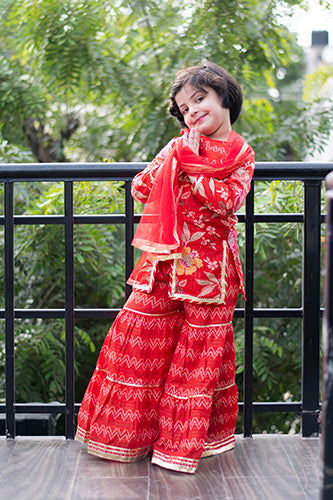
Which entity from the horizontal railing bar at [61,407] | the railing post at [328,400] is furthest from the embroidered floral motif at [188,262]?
the railing post at [328,400]

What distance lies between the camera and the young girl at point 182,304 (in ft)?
5.47

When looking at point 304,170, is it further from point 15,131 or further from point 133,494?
point 15,131

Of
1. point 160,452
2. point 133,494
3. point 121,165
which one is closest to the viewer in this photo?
→ point 133,494

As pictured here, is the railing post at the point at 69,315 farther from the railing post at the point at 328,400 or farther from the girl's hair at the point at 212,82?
the railing post at the point at 328,400

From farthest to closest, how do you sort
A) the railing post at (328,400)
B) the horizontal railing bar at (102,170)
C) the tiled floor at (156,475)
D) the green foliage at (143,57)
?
the green foliage at (143,57), the horizontal railing bar at (102,170), the tiled floor at (156,475), the railing post at (328,400)

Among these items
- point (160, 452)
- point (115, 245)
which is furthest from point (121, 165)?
point (115, 245)

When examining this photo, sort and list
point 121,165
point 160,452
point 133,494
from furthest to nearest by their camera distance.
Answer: point 121,165 < point 160,452 < point 133,494

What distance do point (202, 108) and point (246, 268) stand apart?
1.97 ft

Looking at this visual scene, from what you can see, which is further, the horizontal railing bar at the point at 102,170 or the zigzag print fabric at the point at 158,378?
the horizontal railing bar at the point at 102,170

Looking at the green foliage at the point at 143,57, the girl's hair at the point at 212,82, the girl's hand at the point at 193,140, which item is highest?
the green foliage at the point at 143,57

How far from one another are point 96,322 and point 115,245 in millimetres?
532

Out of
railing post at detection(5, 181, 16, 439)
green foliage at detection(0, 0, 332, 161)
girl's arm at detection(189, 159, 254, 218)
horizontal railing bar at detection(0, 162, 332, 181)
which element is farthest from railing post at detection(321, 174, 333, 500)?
green foliage at detection(0, 0, 332, 161)

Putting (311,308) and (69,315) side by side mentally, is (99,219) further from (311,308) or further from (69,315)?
(311,308)

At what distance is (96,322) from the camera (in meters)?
3.39
